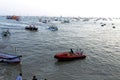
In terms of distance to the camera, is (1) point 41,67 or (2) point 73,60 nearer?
(1) point 41,67

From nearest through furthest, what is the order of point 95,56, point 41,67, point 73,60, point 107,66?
point 41,67, point 107,66, point 73,60, point 95,56

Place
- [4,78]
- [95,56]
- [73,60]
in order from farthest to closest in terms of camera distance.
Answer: [95,56] < [73,60] < [4,78]

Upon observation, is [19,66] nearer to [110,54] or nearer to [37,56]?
[37,56]

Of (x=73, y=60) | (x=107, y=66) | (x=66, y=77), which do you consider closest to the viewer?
(x=66, y=77)

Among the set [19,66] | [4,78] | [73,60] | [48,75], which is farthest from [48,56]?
[4,78]

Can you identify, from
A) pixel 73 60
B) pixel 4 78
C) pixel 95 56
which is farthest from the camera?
pixel 95 56

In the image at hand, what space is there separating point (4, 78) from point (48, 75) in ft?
21.6

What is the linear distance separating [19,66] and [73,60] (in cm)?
1152

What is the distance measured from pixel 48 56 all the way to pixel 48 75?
11.9 m

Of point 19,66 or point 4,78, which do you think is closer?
point 4,78

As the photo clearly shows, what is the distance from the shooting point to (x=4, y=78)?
1108 inches

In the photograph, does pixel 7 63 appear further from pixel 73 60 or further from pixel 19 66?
pixel 73 60

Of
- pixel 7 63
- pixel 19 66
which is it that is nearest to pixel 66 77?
pixel 19 66

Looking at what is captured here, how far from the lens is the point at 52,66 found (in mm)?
34906
